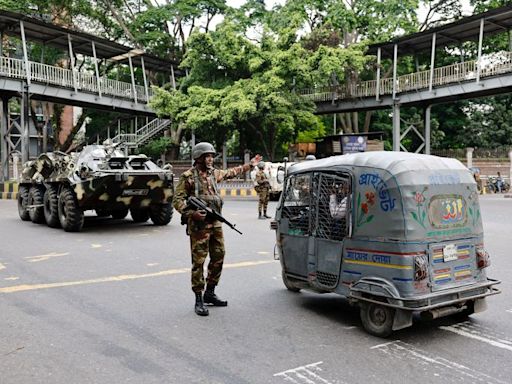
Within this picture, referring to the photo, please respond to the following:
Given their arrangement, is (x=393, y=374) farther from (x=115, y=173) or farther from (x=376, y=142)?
(x=376, y=142)

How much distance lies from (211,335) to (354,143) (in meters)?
24.3

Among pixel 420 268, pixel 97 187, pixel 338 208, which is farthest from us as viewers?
pixel 97 187

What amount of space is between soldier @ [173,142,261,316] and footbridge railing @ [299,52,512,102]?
72.2ft

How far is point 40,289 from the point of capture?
667cm

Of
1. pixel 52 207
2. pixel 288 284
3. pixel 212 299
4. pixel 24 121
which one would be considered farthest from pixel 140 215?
pixel 24 121

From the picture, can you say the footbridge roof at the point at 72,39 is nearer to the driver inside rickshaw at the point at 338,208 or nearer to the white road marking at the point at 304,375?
the driver inside rickshaw at the point at 338,208

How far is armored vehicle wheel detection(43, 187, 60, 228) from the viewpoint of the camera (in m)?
12.9

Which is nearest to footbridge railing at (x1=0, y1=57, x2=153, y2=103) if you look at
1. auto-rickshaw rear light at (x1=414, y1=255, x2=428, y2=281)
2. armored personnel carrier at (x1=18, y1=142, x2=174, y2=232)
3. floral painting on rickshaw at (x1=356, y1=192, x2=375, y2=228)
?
armored personnel carrier at (x1=18, y1=142, x2=174, y2=232)

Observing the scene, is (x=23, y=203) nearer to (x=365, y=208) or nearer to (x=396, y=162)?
(x=365, y=208)

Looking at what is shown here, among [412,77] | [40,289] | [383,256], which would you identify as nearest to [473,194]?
[383,256]

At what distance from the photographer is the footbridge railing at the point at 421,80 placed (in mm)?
25266

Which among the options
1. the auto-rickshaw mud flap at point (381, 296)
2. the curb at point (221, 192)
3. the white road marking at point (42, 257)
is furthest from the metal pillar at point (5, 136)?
the auto-rickshaw mud flap at point (381, 296)

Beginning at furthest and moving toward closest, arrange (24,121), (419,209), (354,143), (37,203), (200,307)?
(354,143) → (24,121) → (37,203) → (200,307) → (419,209)

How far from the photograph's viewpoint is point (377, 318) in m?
4.91
